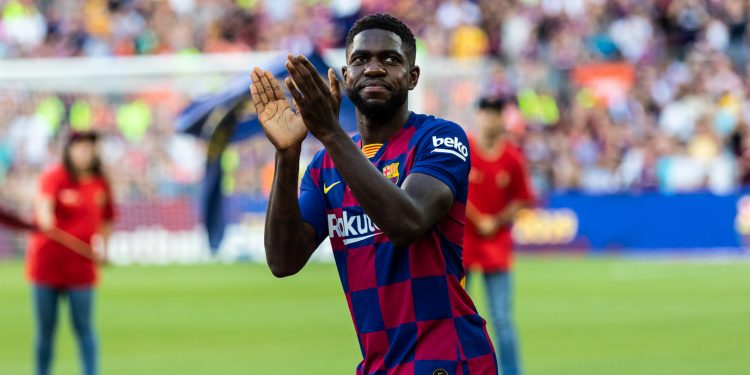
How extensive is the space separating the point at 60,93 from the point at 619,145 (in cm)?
1142

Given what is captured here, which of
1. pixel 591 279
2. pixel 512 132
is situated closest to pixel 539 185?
pixel 512 132

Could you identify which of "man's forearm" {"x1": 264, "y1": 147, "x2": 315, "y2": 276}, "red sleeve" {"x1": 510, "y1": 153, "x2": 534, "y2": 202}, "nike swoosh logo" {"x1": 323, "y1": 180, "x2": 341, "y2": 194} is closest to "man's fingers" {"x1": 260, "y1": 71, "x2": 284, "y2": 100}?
"man's forearm" {"x1": 264, "y1": 147, "x2": 315, "y2": 276}

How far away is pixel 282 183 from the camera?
4.45 m

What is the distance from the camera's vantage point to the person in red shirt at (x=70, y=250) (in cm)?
1070

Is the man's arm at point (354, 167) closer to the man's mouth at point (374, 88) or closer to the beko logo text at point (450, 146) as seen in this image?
the man's mouth at point (374, 88)

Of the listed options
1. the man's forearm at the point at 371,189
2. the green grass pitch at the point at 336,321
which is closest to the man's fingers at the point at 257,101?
the man's forearm at the point at 371,189

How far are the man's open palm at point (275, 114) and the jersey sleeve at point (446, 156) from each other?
40 cm

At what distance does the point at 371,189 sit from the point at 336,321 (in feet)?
42.7

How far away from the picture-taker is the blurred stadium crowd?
2603cm

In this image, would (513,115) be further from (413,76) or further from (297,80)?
(297,80)

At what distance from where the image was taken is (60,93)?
25750 mm

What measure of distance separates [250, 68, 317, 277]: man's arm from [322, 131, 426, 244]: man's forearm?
9.6 inches

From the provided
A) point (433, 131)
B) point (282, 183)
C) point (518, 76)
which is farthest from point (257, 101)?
point (518, 76)

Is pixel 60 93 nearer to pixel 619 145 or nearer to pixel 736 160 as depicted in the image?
pixel 619 145
